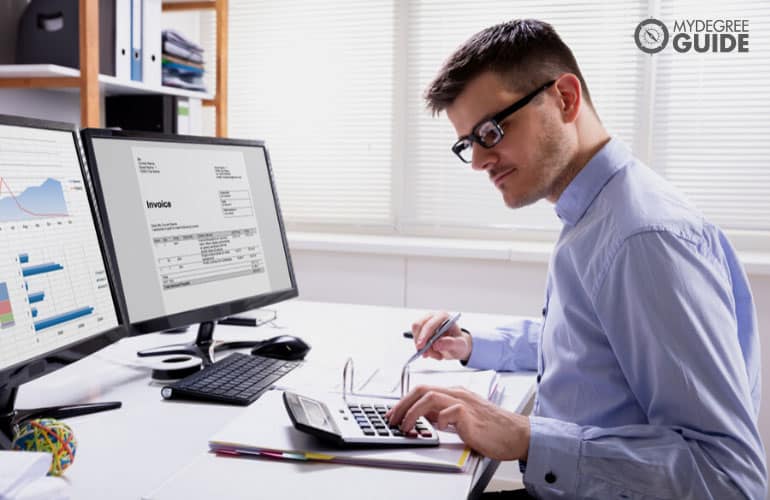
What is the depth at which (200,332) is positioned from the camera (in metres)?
1.53

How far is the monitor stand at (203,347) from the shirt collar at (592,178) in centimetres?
74

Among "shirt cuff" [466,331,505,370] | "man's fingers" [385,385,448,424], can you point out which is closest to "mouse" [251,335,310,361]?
"shirt cuff" [466,331,505,370]

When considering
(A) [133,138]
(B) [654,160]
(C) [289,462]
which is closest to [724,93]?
(B) [654,160]

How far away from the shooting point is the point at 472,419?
96 centimetres

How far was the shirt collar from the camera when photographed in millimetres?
1138

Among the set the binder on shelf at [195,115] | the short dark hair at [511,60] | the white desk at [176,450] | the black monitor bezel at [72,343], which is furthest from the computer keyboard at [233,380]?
the binder on shelf at [195,115]

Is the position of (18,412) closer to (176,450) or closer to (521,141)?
(176,450)

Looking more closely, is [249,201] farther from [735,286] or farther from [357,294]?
[357,294]

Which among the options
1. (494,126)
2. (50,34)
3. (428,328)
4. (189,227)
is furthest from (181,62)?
(494,126)

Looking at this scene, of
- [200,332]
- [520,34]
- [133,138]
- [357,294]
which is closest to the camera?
[520,34]

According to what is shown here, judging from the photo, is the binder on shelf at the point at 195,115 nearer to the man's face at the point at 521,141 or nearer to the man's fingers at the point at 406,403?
the man's face at the point at 521,141

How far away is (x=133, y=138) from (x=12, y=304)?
47 cm

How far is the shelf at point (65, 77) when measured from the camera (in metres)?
2.04

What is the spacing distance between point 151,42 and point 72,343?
1747 millimetres
